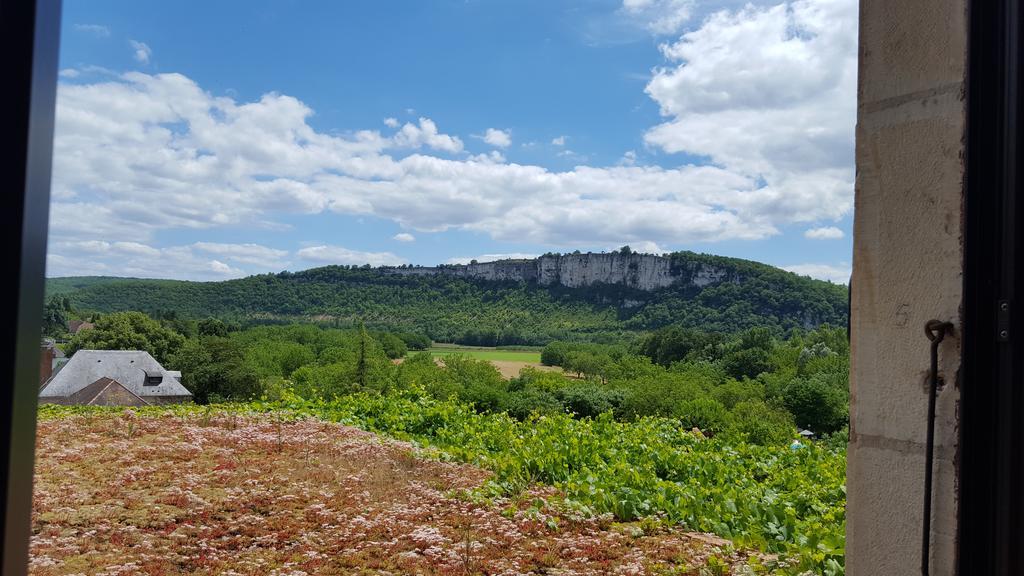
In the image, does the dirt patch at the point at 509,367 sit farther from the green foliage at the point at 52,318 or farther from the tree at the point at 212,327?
the green foliage at the point at 52,318

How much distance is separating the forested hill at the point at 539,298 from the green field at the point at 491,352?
1.57m

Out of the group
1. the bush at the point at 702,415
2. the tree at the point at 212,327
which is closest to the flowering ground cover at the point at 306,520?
the bush at the point at 702,415

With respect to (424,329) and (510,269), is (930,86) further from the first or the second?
(510,269)

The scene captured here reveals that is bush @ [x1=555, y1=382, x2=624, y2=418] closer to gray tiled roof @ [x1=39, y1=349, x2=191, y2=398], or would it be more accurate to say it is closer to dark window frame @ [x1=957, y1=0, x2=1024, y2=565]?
gray tiled roof @ [x1=39, y1=349, x2=191, y2=398]

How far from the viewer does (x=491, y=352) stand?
31516mm

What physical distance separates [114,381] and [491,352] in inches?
915

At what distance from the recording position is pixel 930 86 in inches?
38.3

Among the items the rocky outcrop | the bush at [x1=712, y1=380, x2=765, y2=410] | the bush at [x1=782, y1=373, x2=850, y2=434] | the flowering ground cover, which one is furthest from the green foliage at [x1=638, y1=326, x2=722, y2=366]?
the flowering ground cover

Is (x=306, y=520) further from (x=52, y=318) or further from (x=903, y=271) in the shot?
(x=903, y=271)

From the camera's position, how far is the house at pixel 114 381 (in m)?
7.02

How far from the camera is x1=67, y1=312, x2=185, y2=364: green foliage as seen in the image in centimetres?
1327

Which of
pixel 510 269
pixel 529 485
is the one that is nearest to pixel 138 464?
pixel 529 485

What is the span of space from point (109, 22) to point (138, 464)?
3.23 meters

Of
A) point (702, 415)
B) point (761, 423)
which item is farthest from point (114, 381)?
point (761, 423)
